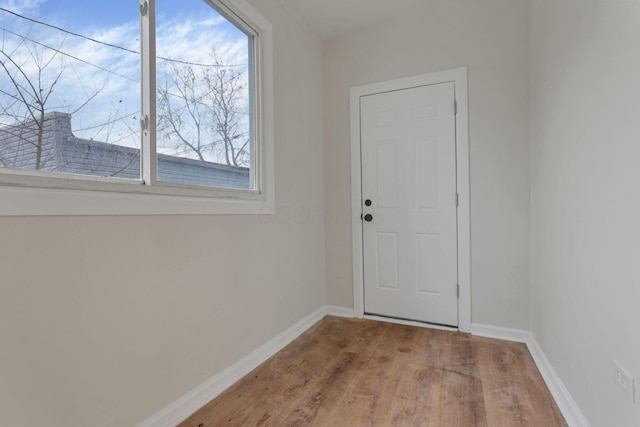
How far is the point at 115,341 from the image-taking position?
1285 mm

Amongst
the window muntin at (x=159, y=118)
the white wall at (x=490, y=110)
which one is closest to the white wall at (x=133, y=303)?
the window muntin at (x=159, y=118)

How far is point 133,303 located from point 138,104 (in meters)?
0.89

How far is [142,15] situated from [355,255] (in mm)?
2270

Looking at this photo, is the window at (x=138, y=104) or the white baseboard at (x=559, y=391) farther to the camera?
the white baseboard at (x=559, y=391)

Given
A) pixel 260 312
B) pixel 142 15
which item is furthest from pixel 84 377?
pixel 142 15

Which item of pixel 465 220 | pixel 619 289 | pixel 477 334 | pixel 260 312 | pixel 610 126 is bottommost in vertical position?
pixel 477 334

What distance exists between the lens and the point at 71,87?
1.22 meters

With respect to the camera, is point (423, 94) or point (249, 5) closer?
point (249, 5)

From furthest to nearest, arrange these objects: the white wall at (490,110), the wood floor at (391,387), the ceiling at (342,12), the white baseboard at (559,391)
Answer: the ceiling at (342,12), the white wall at (490,110), the wood floor at (391,387), the white baseboard at (559,391)

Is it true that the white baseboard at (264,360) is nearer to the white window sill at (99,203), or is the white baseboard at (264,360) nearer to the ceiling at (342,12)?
the white window sill at (99,203)

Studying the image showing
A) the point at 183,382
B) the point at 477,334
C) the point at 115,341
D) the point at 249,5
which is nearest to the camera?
the point at 115,341

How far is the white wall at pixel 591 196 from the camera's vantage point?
3.42 feet

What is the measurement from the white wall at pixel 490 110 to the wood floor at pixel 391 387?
447 mm

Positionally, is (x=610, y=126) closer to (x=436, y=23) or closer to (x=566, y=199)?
(x=566, y=199)
